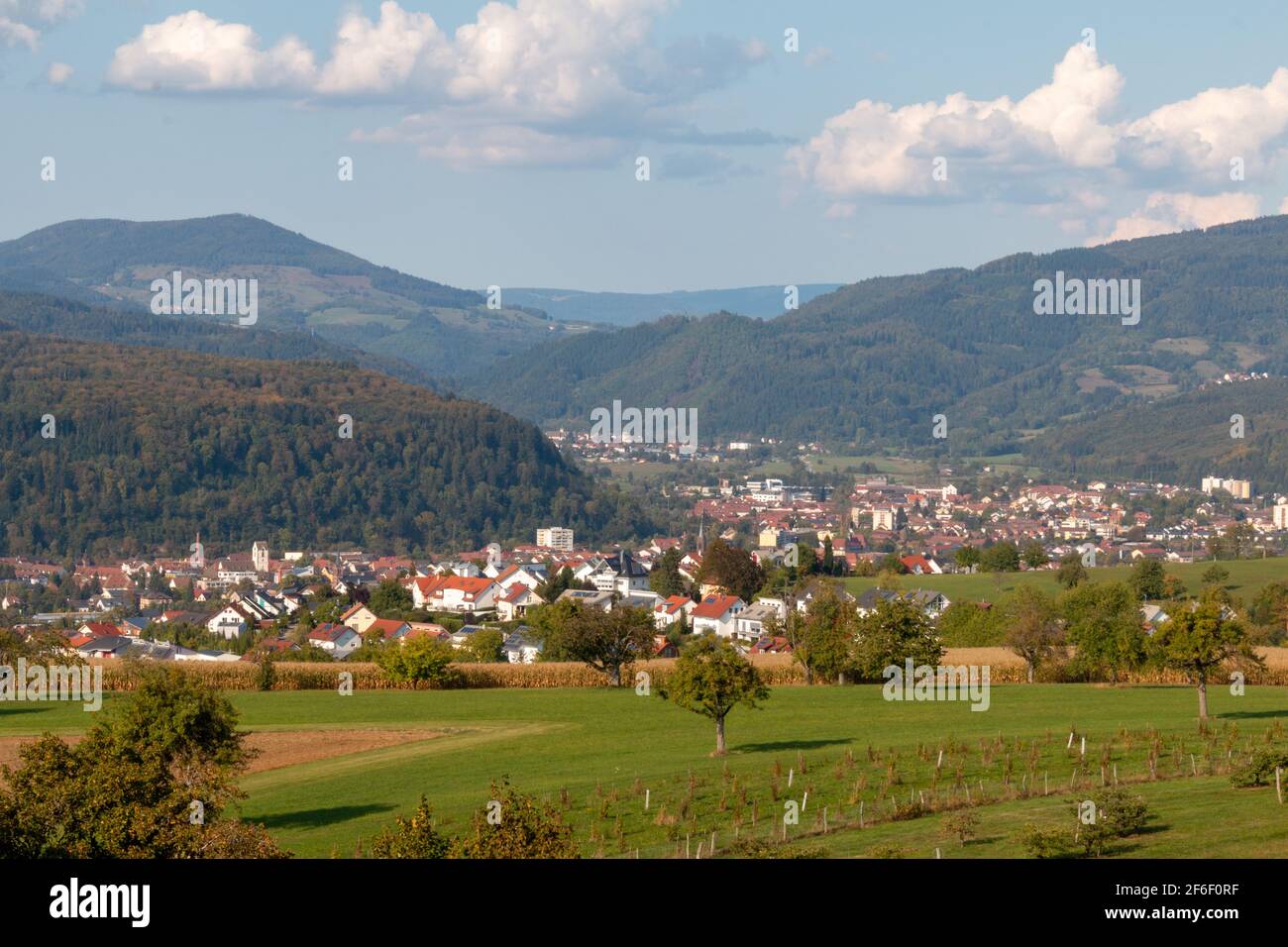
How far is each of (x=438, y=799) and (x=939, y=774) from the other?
9551 millimetres

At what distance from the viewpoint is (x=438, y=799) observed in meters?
31.3

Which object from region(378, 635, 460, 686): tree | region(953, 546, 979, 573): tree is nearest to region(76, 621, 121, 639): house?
region(378, 635, 460, 686): tree

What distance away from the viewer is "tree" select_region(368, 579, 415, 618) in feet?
330

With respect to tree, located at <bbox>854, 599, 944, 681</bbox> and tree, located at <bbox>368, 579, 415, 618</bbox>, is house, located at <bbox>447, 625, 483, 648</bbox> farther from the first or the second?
tree, located at <bbox>854, 599, 944, 681</bbox>

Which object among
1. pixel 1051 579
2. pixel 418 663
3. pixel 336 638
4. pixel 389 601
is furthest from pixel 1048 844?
pixel 389 601

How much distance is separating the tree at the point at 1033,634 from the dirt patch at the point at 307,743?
20537 millimetres

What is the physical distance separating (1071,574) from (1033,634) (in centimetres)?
3532

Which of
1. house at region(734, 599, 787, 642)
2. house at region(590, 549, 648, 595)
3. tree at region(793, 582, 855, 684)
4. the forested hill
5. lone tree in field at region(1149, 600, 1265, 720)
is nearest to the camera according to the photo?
lone tree in field at region(1149, 600, 1265, 720)

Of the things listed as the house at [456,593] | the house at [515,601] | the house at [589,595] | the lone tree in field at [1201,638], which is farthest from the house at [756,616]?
the lone tree in field at [1201,638]

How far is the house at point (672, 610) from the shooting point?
92.7m

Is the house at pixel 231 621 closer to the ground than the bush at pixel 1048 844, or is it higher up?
closer to the ground

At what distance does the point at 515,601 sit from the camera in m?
109

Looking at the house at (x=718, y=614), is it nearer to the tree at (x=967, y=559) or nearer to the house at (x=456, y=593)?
the house at (x=456, y=593)

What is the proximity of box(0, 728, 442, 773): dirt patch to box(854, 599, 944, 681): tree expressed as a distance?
14811 millimetres
